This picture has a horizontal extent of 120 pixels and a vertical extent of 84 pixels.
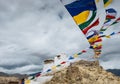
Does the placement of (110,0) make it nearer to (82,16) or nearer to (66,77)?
(82,16)

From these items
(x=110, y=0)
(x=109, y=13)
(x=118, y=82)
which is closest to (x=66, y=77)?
(x=118, y=82)

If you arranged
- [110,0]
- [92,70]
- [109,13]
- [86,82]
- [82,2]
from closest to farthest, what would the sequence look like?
[82,2] → [110,0] → [109,13] → [86,82] → [92,70]

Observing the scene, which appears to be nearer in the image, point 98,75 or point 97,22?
point 97,22

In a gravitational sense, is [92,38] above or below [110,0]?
below

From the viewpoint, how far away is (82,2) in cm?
1473

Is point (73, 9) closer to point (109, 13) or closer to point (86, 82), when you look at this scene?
point (109, 13)

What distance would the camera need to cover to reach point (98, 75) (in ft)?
132

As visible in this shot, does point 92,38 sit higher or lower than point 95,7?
lower

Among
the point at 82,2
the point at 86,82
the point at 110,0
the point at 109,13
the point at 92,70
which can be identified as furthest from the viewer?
the point at 92,70

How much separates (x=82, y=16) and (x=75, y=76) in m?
25.9

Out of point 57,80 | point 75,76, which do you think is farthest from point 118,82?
point 57,80

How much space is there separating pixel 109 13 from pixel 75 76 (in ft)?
72.4

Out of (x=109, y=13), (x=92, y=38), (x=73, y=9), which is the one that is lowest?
(x=92, y=38)

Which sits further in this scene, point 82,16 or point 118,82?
point 118,82
